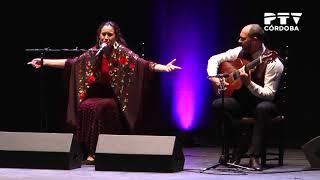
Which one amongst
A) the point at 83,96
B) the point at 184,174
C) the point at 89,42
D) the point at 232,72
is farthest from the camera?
the point at 89,42

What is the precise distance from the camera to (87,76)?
591 cm

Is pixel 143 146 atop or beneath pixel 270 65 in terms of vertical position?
beneath

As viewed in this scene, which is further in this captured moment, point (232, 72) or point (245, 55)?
point (245, 55)

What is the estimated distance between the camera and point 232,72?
213 inches

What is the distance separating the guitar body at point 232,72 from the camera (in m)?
5.42

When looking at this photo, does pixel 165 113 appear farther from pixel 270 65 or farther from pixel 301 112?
pixel 270 65

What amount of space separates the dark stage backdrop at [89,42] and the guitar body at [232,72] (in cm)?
194

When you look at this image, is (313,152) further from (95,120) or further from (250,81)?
(95,120)

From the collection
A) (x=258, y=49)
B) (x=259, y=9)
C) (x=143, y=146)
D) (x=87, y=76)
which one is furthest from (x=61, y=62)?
(x=259, y=9)

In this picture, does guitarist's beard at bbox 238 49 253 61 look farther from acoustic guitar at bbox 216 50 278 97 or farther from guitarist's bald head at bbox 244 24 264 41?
guitarist's bald head at bbox 244 24 264 41

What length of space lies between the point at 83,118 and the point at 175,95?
214 cm

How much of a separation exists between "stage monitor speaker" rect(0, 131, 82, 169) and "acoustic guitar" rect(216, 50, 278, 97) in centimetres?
127

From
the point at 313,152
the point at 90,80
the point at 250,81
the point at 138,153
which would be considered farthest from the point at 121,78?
the point at 313,152

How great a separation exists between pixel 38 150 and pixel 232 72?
162 cm
